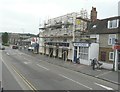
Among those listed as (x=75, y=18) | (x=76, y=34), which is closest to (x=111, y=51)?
(x=76, y=34)

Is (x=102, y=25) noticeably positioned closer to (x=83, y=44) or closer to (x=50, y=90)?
(x=83, y=44)

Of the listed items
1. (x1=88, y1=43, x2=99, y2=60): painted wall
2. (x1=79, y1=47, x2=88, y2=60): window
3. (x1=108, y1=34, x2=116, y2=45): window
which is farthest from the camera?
(x1=79, y1=47, x2=88, y2=60): window

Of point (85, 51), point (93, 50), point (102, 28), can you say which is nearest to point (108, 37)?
point (102, 28)

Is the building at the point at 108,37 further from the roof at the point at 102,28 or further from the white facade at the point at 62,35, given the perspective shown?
the white facade at the point at 62,35

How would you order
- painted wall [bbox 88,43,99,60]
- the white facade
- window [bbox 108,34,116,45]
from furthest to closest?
the white facade < painted wall [bbox 88,43,99,60] < window [bbox 108,34,116,45]

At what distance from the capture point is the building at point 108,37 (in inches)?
1376

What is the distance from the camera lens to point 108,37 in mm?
36625

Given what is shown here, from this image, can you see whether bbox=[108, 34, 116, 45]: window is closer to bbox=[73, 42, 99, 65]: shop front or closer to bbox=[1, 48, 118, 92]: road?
bbox=[73, 42, 99, 65]: shop front

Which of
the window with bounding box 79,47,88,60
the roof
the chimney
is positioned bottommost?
the window with bounding box 79,47,88,60

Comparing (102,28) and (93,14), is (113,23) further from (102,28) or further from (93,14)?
(93,14)

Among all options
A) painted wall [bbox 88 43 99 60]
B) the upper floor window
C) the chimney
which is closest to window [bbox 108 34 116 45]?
the upper floor window

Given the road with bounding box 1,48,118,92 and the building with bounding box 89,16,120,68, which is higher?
the building with bounding box 89,16,120,68

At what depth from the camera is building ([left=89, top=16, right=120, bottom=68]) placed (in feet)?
115

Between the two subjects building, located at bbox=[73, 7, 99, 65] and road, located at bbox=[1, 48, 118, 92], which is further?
building, located at bbox=[73, 7, 99, 65]
